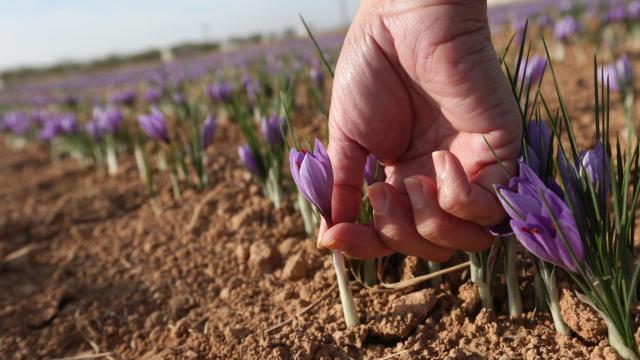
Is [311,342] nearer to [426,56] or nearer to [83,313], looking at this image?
[426,56]

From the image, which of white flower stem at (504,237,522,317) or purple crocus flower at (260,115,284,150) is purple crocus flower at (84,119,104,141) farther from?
white flower stem at (504,237,522,317)

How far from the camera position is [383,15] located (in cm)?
116

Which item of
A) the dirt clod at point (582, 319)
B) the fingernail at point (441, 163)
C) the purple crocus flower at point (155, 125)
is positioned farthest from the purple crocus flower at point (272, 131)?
the dirt clod at point (582, 319)

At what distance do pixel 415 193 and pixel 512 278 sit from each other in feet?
1.02

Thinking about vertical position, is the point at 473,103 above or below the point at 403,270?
above

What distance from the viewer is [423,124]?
4.16 ft

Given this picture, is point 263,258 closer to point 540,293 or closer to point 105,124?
point 540,293

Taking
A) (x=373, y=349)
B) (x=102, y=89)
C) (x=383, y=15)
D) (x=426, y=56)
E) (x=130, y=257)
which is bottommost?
(x=373, y=349)

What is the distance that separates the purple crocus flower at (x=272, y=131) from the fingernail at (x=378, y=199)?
90 cm

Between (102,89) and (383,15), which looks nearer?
(383,15)

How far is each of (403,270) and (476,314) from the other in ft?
0.74

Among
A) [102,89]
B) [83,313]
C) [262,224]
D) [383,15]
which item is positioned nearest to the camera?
[383,15]

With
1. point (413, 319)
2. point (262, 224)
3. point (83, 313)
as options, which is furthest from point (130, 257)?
point (413, 319)

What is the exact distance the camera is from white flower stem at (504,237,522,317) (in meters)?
1.12
